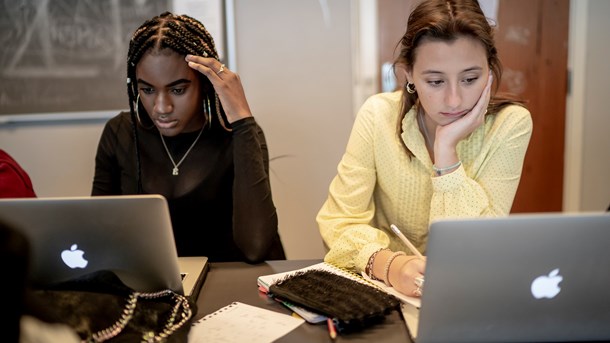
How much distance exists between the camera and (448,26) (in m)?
1.16

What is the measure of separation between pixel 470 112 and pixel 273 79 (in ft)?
3.98

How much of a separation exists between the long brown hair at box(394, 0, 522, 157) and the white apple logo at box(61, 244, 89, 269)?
2.70ft

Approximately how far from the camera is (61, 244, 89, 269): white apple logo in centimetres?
86

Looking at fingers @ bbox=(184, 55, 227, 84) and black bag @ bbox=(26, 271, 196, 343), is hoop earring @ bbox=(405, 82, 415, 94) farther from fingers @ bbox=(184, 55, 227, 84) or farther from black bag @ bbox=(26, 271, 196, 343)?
black bag @ bbox=(26, 271, 196, 343)

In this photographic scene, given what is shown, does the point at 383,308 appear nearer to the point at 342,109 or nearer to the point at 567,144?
the point at 342,109

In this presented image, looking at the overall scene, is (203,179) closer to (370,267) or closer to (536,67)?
(370,267)

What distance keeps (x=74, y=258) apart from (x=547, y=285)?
73 cm

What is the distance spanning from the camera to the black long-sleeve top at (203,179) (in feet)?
4.43

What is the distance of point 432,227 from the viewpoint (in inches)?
26.5

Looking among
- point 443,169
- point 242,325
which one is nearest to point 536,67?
point 443,169

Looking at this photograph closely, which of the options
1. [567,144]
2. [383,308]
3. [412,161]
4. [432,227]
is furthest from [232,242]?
[567,144]

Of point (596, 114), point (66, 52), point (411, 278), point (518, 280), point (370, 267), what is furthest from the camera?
point (596, 114)

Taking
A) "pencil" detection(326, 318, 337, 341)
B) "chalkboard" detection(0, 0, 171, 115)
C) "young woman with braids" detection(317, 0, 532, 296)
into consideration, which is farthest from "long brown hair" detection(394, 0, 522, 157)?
"chalkboard" detection(0, 0, 171, 115)

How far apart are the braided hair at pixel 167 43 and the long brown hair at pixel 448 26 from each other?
518 mm
